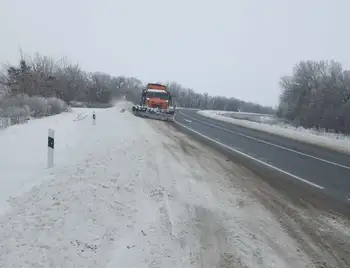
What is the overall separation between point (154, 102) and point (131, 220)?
27.0 metres

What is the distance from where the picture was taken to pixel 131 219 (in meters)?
4.91

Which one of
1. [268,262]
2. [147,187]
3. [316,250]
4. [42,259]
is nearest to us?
[42,259]

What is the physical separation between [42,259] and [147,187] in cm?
293

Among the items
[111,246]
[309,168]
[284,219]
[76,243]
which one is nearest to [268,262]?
[284,219]

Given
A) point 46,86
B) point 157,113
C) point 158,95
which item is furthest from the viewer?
point 46,86

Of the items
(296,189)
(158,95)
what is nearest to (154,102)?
(158,95)

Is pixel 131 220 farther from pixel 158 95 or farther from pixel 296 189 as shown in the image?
pixel 158 95

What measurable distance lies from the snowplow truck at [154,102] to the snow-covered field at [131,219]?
71.7 feet

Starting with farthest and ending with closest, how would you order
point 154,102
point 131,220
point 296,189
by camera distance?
1. point 154,102
2. point 296,189
3. point 131,220

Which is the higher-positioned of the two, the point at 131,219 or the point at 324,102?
the point at 324,102

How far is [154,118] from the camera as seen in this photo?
2989 centimetres

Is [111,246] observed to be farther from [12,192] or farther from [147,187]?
[12,192]

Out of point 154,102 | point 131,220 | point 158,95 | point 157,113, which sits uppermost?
point 158,95

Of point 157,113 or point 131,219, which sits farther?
point 157,113
